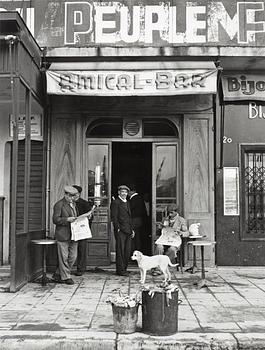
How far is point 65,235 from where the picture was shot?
9.05 meters

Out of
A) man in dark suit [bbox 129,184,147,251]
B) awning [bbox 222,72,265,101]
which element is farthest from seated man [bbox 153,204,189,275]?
awning [bbox 222,72,265,101]

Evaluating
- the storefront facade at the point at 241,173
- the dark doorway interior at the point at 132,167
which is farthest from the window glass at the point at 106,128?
the dark doorway interior at the point at 132,167

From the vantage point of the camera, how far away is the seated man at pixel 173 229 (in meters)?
9.80

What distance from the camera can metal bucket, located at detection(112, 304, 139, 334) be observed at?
5773 millimetres

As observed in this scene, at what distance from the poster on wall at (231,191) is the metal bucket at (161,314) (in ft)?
17.3

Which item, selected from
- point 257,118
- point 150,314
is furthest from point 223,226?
point 150,314

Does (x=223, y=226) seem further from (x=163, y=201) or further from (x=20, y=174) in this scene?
(x=20, y=174)

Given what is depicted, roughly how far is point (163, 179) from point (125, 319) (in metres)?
5.65

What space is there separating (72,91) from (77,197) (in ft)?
6.88

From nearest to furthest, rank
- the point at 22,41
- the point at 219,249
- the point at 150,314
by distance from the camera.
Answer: the point at 150,314, the point at 22,41, the point at 219,249

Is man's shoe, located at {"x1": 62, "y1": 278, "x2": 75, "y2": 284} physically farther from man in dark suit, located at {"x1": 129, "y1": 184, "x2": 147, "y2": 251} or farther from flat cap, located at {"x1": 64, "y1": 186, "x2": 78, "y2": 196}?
man in dark suit, located at {"x1": 129, "y1": 184, "x2": 147, "y2": 251}

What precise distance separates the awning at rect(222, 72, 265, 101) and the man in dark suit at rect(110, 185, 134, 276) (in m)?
3.39

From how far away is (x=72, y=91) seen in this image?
9633 mm

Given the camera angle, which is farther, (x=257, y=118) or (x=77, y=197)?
(x=257, y=118)
